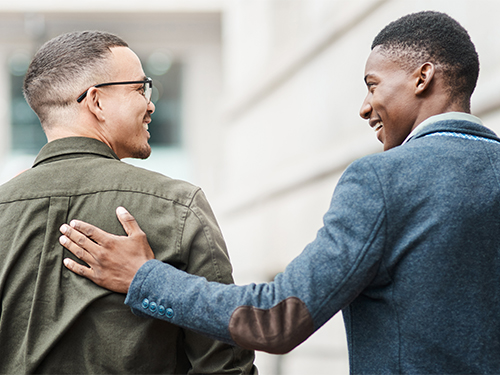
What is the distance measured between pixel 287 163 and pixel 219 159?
21.6 feet

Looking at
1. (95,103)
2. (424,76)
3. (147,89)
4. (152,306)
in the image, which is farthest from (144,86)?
(424,76)

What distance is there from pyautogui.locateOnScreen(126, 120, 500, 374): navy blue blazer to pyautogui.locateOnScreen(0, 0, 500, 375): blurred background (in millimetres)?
2183

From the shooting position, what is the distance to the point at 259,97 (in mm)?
9164

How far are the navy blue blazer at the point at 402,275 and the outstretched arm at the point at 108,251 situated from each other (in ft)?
0.86

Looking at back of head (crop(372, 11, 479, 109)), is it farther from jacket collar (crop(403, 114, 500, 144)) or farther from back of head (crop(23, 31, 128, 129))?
back of head (crop(23, 31, 128, 129))

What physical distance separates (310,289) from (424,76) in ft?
2.44

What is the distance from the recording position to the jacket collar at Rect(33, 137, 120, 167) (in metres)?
2.19

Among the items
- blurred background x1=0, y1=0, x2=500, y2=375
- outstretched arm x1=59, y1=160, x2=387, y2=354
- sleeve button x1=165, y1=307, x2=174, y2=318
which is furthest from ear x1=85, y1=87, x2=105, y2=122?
blurred background x1=0, y1=0, x2=500, y2=375

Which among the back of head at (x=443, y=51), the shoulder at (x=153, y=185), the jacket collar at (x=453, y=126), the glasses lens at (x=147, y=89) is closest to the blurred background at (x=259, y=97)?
the back of head at (x=443, y=51)

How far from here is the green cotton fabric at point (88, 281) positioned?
1971 mm

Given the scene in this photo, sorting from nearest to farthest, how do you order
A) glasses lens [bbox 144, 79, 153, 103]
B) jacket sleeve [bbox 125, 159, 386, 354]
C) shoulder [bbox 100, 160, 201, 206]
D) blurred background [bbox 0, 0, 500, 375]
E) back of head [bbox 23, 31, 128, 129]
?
jacket sleeve [bbox 125, 159, 386, 354]
shoulder [bbox 100, 160, 201, 206]
back of head [bbox 23, 31, 128, 129]
glasses lens [bbox 144, 79, 153, 103]
blurred background [bbox 0, 0, 500, 375]

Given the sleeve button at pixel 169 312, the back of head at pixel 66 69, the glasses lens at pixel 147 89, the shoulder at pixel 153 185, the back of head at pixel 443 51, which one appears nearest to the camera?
the sleeve button at pixel 169 312

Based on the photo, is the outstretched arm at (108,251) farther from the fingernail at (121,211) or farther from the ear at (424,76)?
the ear at (424,76)

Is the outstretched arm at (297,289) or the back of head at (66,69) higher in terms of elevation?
the back of head at (66,69)
